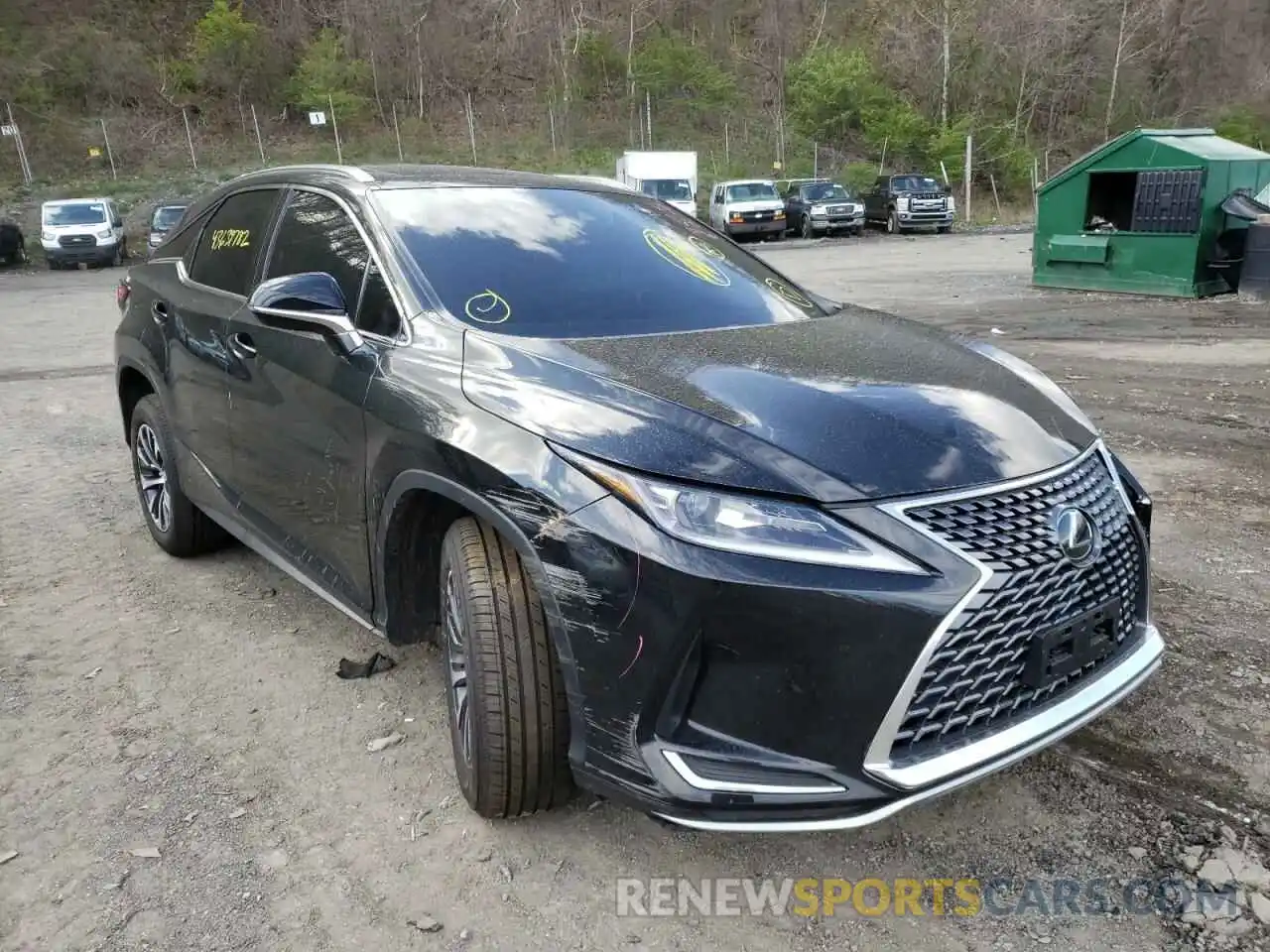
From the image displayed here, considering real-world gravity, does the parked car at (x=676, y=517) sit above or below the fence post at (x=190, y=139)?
below

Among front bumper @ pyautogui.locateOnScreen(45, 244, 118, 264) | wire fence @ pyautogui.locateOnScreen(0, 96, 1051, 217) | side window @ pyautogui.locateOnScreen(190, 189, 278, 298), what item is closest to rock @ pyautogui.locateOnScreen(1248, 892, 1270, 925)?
side window @ pyautogui.locateOnScreen(190, 189, 278, 298)

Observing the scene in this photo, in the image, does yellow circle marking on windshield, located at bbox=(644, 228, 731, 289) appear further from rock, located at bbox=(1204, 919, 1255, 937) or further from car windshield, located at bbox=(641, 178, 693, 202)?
car windshield, located at bbox=(641, 178, 693, 202)

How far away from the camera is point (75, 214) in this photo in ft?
81.8

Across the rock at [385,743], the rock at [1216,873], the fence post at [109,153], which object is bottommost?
the rock at [385,743]

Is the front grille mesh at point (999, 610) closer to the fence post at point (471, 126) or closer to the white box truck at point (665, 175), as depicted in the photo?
the white box truck at point (665, 175)

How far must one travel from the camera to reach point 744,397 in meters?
2.30

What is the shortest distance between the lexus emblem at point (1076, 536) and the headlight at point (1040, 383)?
1.68ft

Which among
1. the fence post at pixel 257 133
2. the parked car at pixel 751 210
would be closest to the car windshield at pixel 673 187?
the parked car at pixel 751 210

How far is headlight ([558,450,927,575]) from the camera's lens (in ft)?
6.40

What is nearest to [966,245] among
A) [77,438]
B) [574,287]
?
[77,438]

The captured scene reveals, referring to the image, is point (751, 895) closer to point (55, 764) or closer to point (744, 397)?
point (744, 397)

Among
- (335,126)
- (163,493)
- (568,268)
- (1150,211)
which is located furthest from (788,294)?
(335,126)

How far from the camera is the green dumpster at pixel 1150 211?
37.8ft

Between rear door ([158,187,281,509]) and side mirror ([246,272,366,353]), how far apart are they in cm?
74
